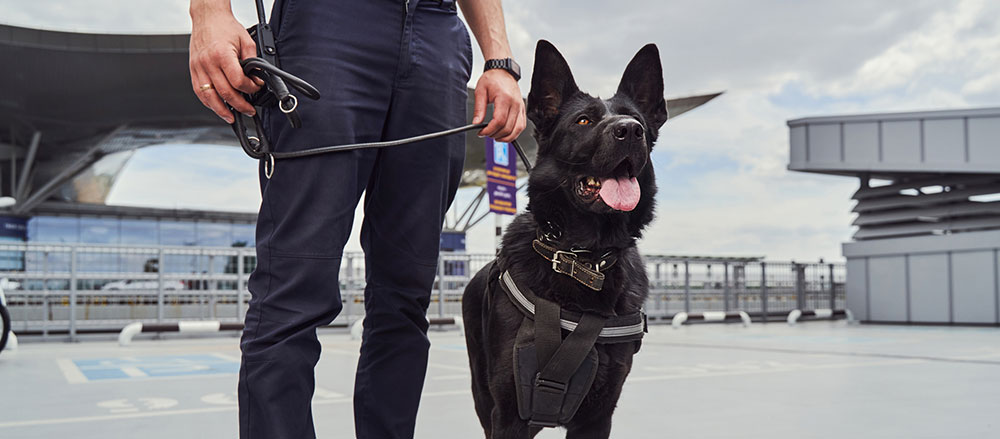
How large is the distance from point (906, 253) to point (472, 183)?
2532 centimetres

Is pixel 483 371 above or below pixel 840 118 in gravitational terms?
below

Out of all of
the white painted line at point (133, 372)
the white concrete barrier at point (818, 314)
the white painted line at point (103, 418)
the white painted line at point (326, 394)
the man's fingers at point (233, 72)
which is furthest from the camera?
the white concrete barrier at point (818, 314)

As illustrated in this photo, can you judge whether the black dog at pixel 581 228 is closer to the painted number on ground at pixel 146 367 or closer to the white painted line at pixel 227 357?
the painted number on ground at pixel 146 367

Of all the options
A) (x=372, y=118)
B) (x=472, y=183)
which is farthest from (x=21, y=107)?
(x=372, y=118)

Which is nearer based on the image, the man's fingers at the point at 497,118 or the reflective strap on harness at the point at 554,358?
the man's fingers at the point at 497,118

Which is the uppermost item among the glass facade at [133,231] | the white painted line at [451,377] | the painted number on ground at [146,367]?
the glass facade at [133,231]

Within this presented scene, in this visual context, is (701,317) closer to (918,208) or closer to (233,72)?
(918,208)

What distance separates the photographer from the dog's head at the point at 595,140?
2.09 metres

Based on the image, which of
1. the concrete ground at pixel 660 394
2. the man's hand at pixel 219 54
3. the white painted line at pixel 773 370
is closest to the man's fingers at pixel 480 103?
the man's hand at pixel 219 54

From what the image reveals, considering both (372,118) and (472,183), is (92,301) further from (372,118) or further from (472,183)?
(472,183)

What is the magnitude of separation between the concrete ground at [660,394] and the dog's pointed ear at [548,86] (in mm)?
1698

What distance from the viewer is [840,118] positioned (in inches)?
616

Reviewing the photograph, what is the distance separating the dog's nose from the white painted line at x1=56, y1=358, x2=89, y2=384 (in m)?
5.06

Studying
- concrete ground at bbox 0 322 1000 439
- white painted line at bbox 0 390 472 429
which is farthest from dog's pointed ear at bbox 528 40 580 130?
white painted line at bbox 0 390 472 429
